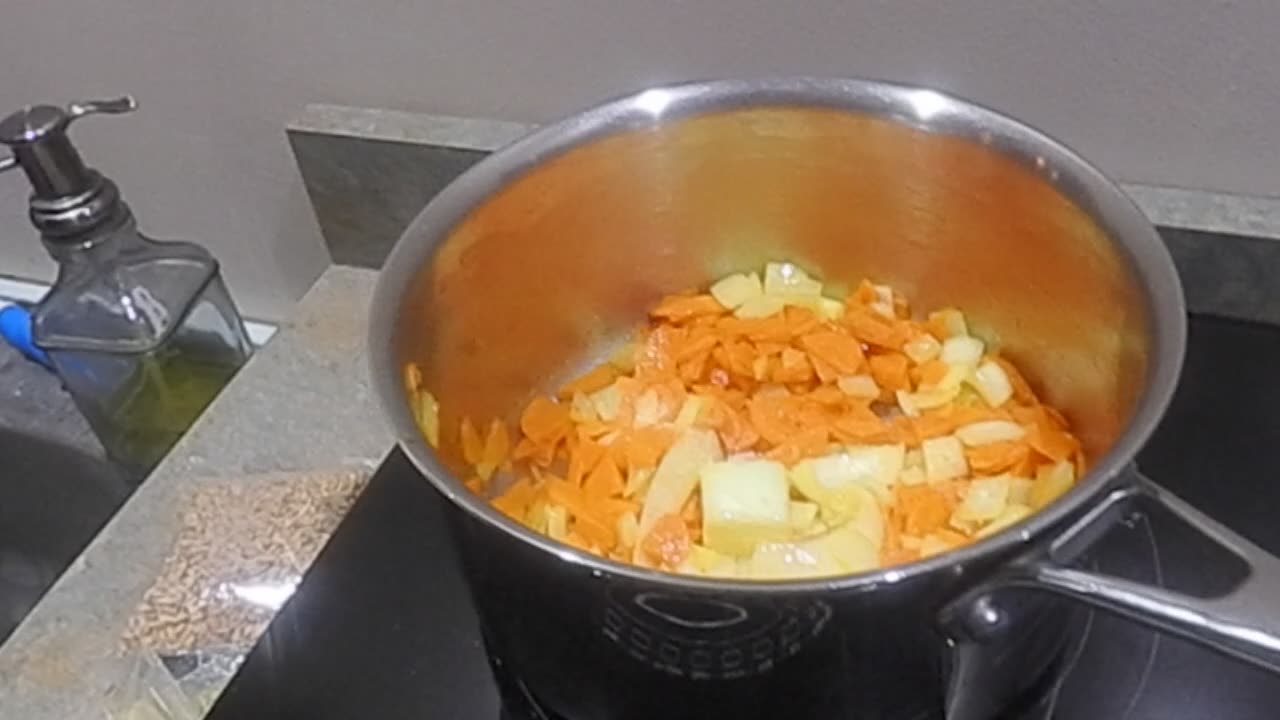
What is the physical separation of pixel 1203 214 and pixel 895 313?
149 mm

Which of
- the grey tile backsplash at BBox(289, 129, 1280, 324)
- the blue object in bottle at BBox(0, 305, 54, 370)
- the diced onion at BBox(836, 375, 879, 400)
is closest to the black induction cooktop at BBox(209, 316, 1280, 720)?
the grey tile backsplash at BBox(289, 129, 1280, 324)

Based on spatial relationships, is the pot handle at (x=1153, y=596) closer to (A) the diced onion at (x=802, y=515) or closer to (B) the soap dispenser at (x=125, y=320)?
(A) the diced onion at (x=802, y=515)

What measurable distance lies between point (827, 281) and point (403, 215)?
0.26 m

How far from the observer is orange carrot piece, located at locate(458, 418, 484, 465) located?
2.26 ft

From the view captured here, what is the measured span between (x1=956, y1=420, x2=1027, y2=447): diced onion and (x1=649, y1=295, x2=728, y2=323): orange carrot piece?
14 cm

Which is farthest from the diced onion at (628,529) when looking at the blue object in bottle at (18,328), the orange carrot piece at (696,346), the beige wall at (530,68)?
the blue object in bottle at (18,328)

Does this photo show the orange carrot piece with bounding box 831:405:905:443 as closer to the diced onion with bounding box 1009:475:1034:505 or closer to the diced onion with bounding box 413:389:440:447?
the diced onion with bounding box 1009:475:1034:505

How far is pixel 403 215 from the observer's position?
0.88 m

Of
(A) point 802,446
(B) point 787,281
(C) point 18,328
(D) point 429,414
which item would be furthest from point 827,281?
(C) point 18,328

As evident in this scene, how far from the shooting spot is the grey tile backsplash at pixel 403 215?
73 centimetres

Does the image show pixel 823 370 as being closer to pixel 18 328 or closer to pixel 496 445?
pixel 496 445

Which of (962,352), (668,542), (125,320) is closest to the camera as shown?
(668,542)

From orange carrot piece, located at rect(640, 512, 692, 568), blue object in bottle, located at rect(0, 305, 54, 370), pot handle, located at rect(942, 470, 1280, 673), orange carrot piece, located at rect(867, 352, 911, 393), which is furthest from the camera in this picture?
blue object in bottle, located at rect(0, 305, 54, 370)

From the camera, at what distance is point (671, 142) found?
2.29 ft
